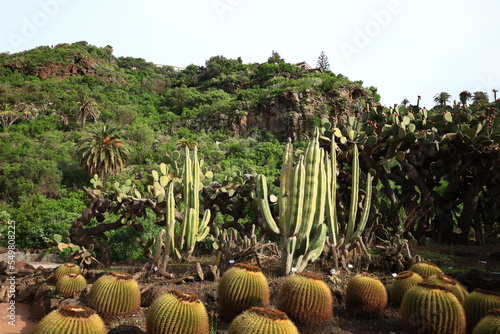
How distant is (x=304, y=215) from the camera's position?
662cm

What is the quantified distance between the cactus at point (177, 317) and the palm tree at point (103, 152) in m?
21.1

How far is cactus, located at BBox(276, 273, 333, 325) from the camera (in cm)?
450

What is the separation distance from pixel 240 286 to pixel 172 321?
988 millimetres

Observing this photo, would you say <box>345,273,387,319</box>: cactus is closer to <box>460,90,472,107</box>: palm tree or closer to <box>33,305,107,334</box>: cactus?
<box>33,305,107,334</box>: cactus

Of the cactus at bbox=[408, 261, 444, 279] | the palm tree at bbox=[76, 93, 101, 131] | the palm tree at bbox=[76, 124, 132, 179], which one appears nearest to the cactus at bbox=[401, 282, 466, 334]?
the cactus at bbox=[408, 261, 444, 279]

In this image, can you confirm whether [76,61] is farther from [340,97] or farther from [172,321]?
[172,321]

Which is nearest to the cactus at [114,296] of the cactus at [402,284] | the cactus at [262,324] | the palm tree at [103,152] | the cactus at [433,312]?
the cactus at [262,324]

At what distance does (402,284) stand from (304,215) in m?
1.87

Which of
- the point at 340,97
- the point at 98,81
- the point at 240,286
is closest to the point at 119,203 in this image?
the point at 240,286

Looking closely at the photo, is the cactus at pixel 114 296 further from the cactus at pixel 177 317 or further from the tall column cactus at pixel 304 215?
the tall column cactus at pixel 304 215

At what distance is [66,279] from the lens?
6.21 metres

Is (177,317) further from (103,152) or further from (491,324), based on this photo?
(103,152)

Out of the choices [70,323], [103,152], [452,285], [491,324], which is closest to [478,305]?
[452,285]

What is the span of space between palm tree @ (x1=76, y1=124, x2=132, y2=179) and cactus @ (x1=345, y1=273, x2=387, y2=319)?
2130 cm
